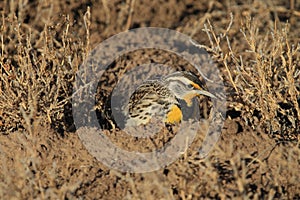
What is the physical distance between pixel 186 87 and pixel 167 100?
0.24 meters

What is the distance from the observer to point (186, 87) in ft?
22.4

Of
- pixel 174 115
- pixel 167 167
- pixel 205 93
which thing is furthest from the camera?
pixel 205 93

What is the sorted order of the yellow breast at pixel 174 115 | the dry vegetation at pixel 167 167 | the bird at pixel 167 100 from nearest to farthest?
the dry vegetation at pixel 167 167, the yellow breast at pixel 174 115, the bird at pixel 167 100

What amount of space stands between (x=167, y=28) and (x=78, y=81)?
100 inches

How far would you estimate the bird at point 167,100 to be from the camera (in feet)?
22.3

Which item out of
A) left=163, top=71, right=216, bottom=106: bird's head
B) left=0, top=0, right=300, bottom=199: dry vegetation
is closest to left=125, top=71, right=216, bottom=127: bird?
left=163, top=71, right=216, bottom=106: bird's head

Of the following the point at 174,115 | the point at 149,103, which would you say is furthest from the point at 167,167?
the point at 149,103

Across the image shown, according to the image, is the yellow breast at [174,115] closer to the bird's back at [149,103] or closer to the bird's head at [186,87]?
the bird's back at [149,103]

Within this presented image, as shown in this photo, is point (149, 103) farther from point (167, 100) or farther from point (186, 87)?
point (186, 87)

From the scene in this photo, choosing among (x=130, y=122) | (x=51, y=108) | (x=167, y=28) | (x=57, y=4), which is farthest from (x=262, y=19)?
(x=51, y=108)

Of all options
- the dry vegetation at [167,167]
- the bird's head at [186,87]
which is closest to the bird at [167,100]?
the bird's head at [186,87]

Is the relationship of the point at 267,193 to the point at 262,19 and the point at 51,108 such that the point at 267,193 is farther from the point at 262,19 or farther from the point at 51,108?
the point at 262,19

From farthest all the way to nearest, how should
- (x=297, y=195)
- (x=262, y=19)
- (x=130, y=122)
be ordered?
(x=262, y=19), (x=130, y=122), (x=297, y=195)

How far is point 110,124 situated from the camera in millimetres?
6969
